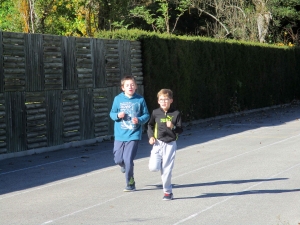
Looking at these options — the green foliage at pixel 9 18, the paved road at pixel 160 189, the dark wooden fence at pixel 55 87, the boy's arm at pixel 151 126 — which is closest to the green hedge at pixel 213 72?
the dark wooden fence at pixel 55 87

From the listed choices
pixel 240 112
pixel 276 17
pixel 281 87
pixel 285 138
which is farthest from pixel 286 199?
pixel 276 17

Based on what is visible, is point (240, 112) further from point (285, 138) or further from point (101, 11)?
point (285, 138)

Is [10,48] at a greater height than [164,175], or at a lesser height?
greater

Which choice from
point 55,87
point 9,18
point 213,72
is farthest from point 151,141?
point 9,18

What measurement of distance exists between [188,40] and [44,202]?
1573 centimetres

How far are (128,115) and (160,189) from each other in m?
1.20

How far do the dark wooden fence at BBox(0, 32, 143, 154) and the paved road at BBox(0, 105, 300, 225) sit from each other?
516 millimetres

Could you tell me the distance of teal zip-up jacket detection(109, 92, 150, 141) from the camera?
10477 millimetres

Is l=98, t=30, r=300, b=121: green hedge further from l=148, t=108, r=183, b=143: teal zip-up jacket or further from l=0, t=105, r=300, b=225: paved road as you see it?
l=148, t=108, r=183, b=143: teal zip-up jacket

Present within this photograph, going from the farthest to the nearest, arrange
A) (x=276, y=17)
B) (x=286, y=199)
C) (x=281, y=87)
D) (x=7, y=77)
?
(x=276, y=17), (x=281, y=87), (x=7, y=77), (x=286, y=199)

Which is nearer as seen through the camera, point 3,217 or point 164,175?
point 3,217

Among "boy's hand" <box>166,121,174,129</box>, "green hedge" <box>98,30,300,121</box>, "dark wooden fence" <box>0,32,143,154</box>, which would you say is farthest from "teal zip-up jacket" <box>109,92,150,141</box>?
"green hedge" <box>98,30,300,121</box>

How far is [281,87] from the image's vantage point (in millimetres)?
35625

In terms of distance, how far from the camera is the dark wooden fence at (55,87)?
49.9 ft
